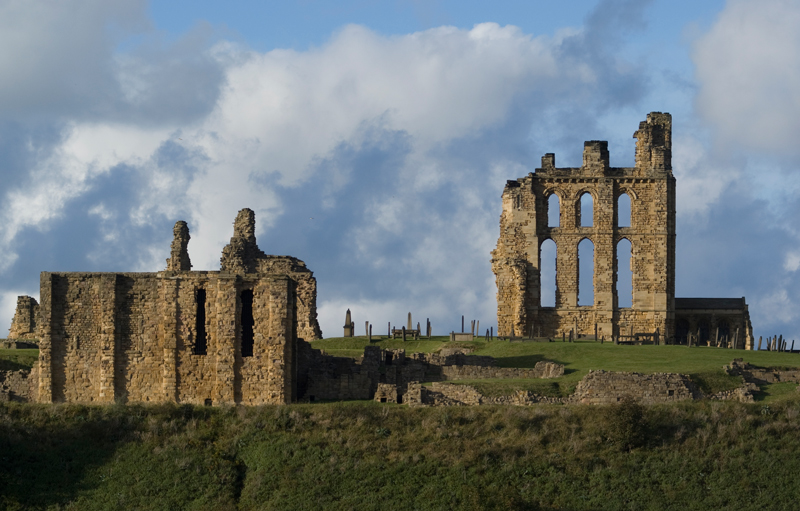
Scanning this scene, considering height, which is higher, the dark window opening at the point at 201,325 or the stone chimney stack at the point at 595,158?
the stone chimney stack at the point at 595,158

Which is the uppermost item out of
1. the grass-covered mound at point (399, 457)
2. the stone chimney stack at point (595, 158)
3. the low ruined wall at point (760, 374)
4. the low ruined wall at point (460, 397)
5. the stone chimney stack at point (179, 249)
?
the stone chimney stack at point (595, 158)

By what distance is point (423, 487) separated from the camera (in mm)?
39125

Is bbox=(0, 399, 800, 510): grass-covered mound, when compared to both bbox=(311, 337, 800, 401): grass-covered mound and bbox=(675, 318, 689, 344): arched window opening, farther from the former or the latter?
bbox=(675, 318, 689, 344): arched window opening

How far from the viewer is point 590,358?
56.4 m

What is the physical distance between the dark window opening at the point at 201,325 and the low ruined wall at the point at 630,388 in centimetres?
1285

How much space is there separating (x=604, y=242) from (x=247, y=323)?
29.6m

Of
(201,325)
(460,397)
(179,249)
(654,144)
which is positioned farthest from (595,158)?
(201,325)

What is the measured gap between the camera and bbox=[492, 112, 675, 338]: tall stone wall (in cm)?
7162

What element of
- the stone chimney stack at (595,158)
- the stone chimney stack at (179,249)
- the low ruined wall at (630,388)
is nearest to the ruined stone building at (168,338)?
the low ruined wall at (630,388)

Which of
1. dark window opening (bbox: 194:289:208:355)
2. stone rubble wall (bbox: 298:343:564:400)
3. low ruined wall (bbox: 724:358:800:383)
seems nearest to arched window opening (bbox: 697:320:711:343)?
low ruined wall (bbox: 724:358:800:383)

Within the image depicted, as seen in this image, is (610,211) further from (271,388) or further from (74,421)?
(74,421)

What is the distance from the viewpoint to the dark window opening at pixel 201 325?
4644cm

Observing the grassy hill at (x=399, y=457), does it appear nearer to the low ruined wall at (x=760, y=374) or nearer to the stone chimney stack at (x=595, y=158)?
the low ruined wall at (x=760, y=374)

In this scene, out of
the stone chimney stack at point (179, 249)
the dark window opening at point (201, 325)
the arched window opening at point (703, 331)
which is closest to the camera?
the dark window opening at point (201, 325)
